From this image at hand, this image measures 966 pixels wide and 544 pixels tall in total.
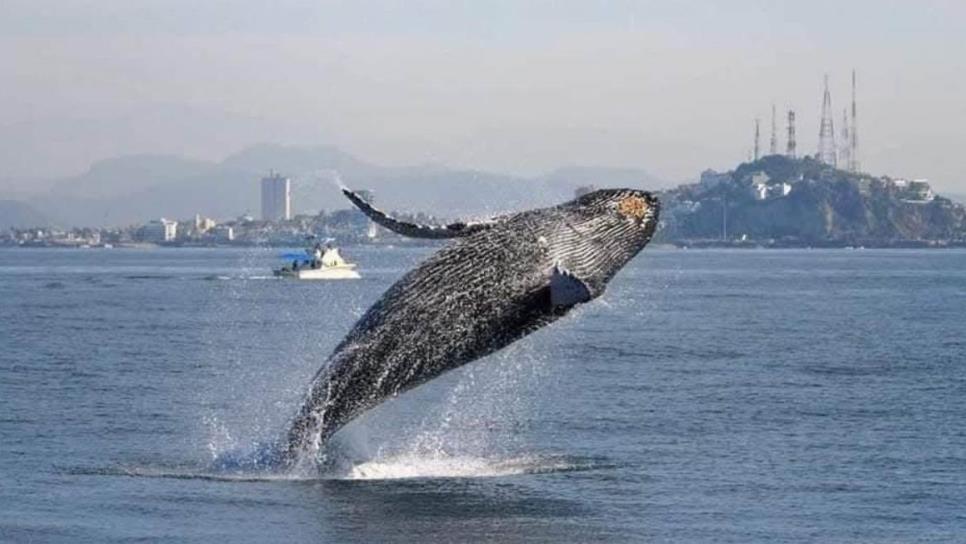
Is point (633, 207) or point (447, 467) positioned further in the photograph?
point (447, 467)

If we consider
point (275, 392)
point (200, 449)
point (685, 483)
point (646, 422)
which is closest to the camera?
point (685, 483)

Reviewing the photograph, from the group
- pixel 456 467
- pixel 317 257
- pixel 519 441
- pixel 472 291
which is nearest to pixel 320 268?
pixel 317 257

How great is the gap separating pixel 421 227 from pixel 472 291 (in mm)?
888

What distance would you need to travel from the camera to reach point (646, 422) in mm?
29094

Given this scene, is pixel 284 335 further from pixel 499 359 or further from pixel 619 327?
pixel 619 327

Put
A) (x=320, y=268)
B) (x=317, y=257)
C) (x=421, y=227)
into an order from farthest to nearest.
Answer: (x=317, y=257) < (x=320, y=268) < (x=421, y=227)

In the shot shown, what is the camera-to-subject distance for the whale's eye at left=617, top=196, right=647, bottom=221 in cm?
2105

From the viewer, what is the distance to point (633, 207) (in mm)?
21125

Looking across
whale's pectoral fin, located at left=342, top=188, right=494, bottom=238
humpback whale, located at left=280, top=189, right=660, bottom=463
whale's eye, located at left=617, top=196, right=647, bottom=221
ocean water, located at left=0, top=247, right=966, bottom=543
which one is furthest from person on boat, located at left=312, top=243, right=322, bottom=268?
whale's pectoral fin, located at left=342, top=188, right=494, bottom=238

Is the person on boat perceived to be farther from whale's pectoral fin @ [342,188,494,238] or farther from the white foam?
whale's pectoral fin @ [342,188,494,238]

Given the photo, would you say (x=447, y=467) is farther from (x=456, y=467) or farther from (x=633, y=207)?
(x=633, y=207)

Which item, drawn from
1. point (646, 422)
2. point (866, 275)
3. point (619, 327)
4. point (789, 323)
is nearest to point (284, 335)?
point (619, 327)

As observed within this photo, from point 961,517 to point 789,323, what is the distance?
42.0 metres

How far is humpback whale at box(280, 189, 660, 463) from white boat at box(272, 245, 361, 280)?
301ft
